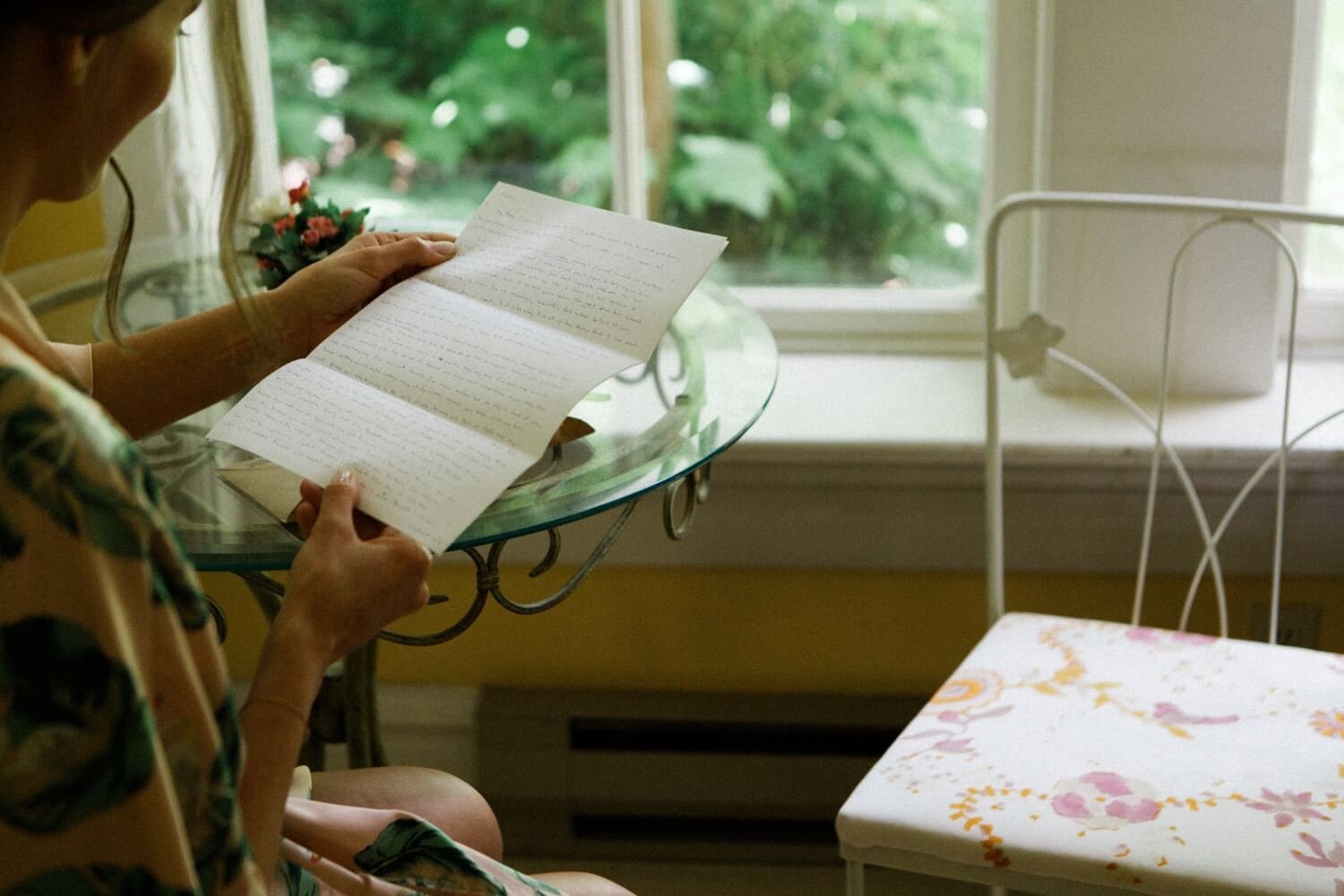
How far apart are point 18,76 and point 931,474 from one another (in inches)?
48.3

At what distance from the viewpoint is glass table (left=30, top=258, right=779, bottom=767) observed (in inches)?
39.3

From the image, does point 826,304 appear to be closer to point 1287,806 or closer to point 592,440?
point 592,440

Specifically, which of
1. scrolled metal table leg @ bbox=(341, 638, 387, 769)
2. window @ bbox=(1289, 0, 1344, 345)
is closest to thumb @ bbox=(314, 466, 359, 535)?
scrolled metal table leg @ bbox=(341, 638, 387, 769)

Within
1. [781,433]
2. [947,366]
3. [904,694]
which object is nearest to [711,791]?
[904,694]

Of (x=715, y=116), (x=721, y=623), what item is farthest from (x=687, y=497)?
(x=715, y=116)

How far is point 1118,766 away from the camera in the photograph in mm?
1184

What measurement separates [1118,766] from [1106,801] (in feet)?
0.16

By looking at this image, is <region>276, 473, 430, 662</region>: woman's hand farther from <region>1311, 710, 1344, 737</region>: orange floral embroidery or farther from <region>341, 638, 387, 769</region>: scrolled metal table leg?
<region>1311, 710, 1344, 737</region>: orange floral embroidery

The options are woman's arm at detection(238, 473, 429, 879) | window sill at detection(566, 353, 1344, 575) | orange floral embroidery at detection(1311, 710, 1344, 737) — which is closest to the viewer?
woman's arm at detection(238, 473, 429, 879)

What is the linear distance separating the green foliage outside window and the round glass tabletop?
48 centimetres

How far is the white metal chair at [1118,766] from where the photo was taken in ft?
3.57

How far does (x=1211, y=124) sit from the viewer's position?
1608mm

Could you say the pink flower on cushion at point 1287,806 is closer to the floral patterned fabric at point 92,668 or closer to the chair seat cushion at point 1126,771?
the chair seat cushion at point 1126,771

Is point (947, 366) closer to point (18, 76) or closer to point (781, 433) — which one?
point (781, 433)
